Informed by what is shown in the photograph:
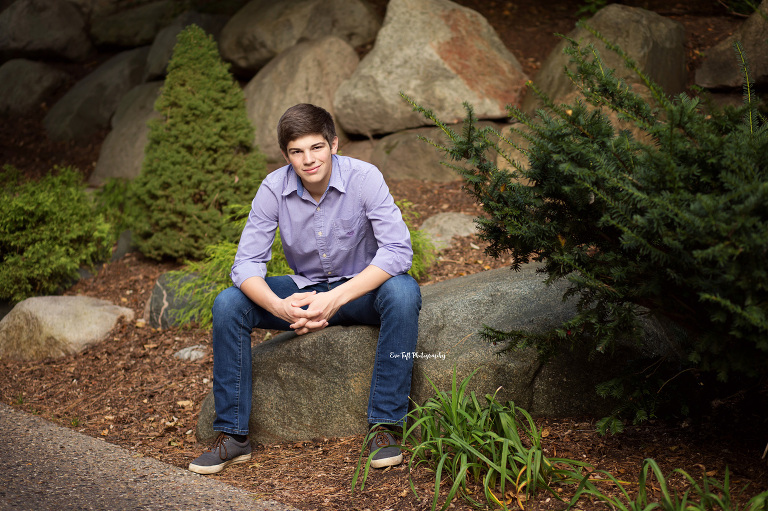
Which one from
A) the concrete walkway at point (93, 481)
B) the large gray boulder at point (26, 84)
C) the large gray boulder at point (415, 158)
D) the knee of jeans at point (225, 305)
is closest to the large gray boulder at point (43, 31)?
the large gray boulder at point (26, 84)

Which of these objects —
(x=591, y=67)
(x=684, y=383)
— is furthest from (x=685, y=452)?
(x=591, y=67)

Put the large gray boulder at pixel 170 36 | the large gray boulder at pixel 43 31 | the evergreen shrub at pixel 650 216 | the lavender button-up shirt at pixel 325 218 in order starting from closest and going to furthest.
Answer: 1. the evergreen shrub at pixel 650 216
2. the lavender button-up shirt at pixel 325 218
3. the large gray boulder at pixel 170 36
4. the large gray boulder at pixel 43 31

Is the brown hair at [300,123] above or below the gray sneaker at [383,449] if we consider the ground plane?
above

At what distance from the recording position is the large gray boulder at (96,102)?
10.1 metres

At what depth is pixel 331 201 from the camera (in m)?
3.20

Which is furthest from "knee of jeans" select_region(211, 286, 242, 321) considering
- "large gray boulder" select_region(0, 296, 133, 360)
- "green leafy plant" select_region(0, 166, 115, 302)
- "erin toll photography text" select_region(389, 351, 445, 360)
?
"green leafy plant" select_region(0, 166, 115, 302)

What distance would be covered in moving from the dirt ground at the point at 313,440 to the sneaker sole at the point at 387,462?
29mm

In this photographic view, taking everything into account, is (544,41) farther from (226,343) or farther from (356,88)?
(226,343)

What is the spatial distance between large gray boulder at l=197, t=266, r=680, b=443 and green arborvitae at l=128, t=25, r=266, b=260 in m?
2.43

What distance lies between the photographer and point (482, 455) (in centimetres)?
246

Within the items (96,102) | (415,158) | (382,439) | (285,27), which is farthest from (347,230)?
(96,102)

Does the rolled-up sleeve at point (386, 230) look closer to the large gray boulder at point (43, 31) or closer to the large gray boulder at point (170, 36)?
the large gray boulder at point (170, 36)

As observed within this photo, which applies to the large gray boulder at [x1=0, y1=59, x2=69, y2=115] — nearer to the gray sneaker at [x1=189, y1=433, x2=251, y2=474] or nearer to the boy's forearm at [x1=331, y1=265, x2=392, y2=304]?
the gray sneaker at [x1=189, y1=433, x2=251, y2=474]

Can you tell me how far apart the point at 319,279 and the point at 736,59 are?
4.39 m
